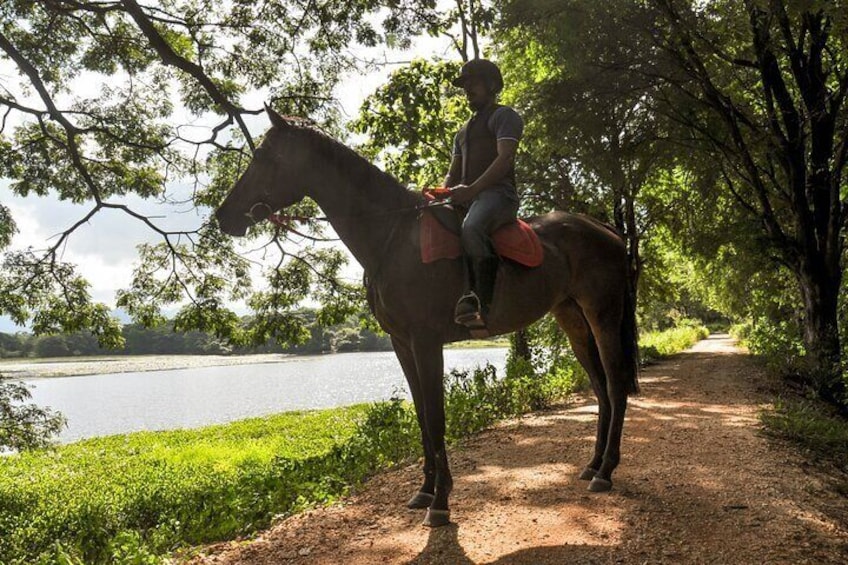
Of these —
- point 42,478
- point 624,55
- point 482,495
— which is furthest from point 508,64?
point 42,478

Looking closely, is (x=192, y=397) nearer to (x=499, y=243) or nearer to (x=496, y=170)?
(x=499, y=243)

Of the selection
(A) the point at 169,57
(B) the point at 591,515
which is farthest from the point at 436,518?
(A) the point at 169,57

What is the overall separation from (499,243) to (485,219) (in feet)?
0.93

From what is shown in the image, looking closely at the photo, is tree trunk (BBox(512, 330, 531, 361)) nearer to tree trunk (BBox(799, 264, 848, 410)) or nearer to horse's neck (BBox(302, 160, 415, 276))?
tree trunk (BBox(799, 264, 848, 410))

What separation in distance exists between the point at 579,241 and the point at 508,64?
1250 cm

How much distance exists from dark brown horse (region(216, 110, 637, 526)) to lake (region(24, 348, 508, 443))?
40.3 feet

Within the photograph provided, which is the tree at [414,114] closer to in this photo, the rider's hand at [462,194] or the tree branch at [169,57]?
the tree branch at [169,57]

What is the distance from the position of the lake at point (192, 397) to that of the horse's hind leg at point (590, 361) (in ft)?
38.1

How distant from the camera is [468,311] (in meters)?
4.28

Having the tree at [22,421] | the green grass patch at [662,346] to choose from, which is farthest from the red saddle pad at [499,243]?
the green grass patch at [662,346]

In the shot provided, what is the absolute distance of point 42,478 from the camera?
40.0 feet

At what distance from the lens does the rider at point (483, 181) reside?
14.2 feet

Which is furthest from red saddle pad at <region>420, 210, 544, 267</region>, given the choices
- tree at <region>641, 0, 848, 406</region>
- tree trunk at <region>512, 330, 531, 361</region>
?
tree trunk at <region>512, 330, 531, 361</region>

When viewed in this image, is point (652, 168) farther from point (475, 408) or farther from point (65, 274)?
point (65, 274)
